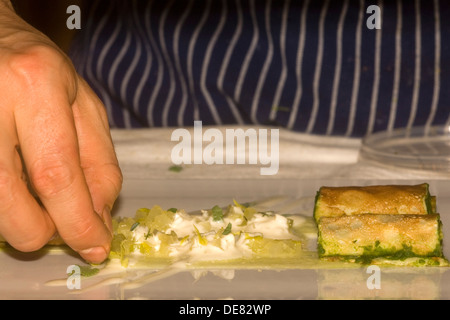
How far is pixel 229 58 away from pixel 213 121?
22 cm

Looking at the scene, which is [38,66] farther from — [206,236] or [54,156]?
[206,236]

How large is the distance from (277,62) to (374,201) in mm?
1052

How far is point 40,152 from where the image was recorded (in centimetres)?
118

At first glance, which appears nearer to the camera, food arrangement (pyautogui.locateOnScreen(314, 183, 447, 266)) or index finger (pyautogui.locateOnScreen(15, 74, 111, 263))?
index finger (pyautogui.locateOnScreen(15, 74, 111, 263))

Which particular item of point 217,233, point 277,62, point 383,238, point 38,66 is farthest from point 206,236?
point 277,62

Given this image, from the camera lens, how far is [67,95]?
4.06 feet

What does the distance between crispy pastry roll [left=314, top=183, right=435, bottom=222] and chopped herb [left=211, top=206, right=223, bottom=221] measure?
19 cm

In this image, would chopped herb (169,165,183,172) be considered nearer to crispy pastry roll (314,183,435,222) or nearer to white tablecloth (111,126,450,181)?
white tablecloth (111,126,450,181)

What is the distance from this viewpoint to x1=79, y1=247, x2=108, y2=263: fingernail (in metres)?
1.32

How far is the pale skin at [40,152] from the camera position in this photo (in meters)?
1.18

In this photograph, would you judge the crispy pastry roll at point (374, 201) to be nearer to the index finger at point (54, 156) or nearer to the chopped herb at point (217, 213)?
the chopped herb at point (217, 213)

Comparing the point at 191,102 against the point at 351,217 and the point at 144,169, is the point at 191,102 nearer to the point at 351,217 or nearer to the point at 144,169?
the point at 144,169

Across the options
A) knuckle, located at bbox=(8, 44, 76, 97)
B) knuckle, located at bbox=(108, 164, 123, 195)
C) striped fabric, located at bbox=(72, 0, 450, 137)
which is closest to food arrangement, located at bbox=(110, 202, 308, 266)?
knuckle, located at bbox=(108, 164, 123, 195)

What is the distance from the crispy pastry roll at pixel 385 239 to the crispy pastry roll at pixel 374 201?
0.31 feet
